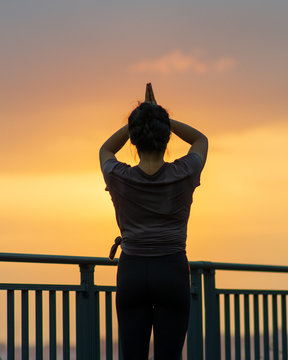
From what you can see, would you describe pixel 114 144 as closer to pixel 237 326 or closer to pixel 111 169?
pixel 111 169

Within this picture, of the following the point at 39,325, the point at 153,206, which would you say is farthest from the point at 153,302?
the point at 39,325

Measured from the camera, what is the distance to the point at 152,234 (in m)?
3.90

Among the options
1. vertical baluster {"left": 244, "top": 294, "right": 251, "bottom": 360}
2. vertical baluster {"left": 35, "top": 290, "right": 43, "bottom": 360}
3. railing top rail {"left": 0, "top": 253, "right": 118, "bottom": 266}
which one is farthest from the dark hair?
vertical baluster {"left": 244, "top": 294, "right": 251, "bottom": 360}

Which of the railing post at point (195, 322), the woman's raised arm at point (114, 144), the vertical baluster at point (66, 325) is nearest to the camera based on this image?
the woman's raised arm at point (114, 144)

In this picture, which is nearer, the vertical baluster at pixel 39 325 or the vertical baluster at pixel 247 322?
the vertical baluster at pixel 39 325

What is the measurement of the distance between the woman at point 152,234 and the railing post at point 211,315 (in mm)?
3685

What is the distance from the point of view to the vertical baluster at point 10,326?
585 centimetres

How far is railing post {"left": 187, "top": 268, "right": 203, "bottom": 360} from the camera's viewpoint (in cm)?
750

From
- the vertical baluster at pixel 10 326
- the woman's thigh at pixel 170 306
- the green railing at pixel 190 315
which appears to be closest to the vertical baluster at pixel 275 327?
the green railing at pixel 190 315

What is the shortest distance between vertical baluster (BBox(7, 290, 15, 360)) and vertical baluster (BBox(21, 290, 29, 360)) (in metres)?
0.11

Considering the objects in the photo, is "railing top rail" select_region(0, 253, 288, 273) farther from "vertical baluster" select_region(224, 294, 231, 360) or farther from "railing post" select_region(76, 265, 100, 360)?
"vertical baluster" select_region(224, 294, 231, 360)

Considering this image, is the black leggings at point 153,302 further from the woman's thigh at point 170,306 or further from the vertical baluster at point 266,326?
the vertical baluster at point 266,326

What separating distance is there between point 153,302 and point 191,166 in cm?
74

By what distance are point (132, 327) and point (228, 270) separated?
3963 millimetres
